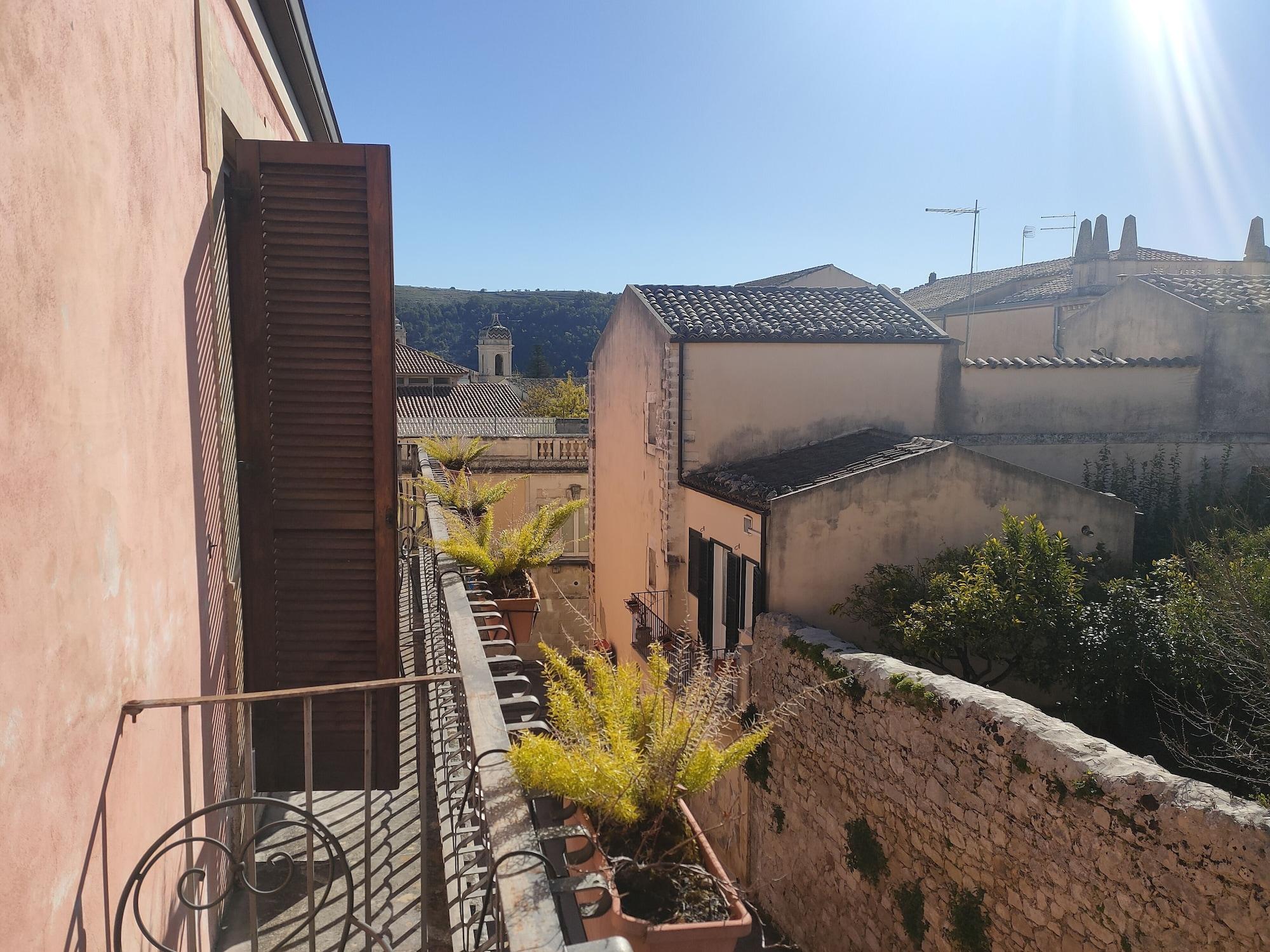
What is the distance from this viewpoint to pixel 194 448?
3.54 m

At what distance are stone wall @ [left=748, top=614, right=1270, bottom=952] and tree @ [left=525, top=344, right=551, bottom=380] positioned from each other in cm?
6429

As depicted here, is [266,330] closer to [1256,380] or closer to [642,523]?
[642,523]

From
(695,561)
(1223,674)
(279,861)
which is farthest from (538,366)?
(279,861)

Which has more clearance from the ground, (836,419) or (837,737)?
(836,419)

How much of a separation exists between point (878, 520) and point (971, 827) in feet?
13.7

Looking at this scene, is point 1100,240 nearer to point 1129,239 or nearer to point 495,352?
point 1129,239

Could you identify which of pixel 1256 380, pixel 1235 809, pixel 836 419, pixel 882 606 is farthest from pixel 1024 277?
pixel 1235 809

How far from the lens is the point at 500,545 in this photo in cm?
629

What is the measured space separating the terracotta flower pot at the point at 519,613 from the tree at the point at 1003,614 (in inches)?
178

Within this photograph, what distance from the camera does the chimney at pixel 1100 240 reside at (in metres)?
26.6

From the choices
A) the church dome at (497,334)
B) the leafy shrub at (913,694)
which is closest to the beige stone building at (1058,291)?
the leafy shrub at (913,694)

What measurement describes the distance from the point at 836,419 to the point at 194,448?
11.4m

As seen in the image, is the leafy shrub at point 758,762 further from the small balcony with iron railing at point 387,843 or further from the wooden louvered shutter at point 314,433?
the wooden louvered shutter at point 314,433

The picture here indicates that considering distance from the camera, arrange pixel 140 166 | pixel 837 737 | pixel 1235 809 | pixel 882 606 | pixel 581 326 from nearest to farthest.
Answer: pixel 140 166, pixel 1235 809, pixel 837 737, pixel 882 606, pixel 581 326
